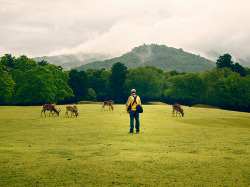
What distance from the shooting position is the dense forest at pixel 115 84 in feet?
199

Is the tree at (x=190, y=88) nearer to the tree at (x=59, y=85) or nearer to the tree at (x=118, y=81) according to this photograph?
the tree at (x=118, y=81)

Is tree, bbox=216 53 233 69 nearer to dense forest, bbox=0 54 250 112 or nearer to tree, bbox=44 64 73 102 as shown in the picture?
dense forest, bbox=0 54 250 112

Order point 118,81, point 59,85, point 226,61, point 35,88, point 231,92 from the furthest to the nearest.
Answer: point 118,81 → point 226,61 → point 231,92 → point 59,85 → point 35,88

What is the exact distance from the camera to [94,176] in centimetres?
666

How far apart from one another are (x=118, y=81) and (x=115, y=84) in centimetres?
205

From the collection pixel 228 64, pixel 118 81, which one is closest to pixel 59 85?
pixel 118 81

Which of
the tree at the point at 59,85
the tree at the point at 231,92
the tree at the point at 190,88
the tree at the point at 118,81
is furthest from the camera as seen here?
the tree at the point at 118,81

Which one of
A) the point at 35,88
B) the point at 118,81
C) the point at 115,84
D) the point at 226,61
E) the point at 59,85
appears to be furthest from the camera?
the point at 115,84

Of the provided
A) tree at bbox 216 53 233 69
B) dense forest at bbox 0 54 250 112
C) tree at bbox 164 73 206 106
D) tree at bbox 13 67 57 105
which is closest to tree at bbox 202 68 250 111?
dense forest at bbox 0 54 250 112

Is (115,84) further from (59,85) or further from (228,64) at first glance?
(228,64)

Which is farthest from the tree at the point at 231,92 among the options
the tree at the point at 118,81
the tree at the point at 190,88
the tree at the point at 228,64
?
the tree at the point at 118,81

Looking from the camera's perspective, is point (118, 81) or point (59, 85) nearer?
point (59, 85)

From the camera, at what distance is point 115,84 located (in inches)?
4040

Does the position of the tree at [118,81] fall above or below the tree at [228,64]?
below
